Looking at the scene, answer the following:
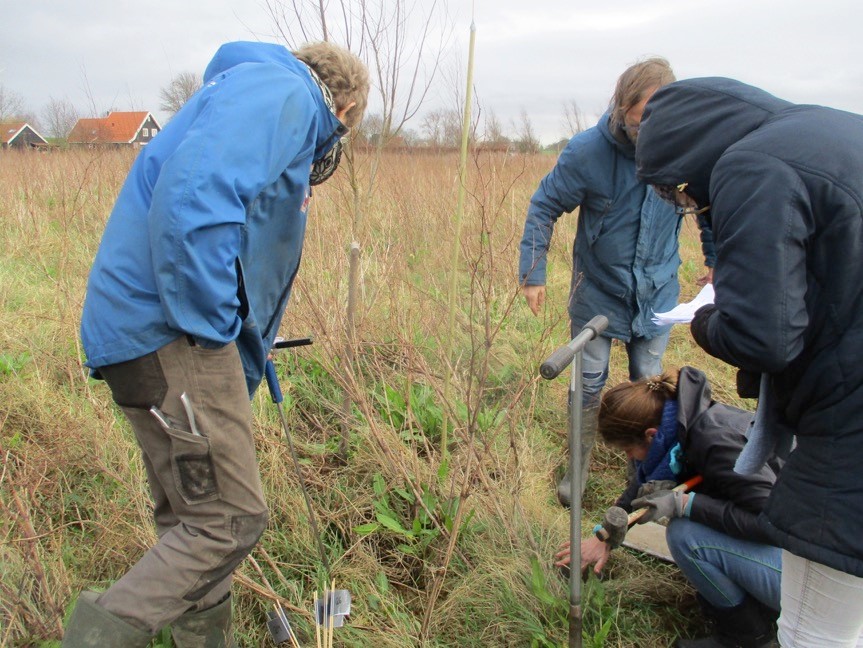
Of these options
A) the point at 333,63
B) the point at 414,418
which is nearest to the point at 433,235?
the point at 414,418

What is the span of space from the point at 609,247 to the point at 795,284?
64.1 inches

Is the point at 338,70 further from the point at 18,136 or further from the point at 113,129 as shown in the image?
the point at 18,136

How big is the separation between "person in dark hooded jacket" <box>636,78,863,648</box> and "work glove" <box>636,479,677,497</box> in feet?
Result: 2.37

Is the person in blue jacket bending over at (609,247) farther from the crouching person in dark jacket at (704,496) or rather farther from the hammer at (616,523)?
the hammer at (616,523)

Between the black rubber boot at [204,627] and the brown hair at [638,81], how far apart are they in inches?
85.8

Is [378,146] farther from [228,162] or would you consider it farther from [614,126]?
[228,162]

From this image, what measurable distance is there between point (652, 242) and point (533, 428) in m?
1.27

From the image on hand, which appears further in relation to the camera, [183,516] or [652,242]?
[652,242]

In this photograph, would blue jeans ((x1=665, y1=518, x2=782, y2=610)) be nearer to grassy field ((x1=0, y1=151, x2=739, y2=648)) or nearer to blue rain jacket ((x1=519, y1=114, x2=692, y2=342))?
grassy field ((x1=0, y1=151, x2=739, y2=648))

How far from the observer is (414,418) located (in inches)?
117

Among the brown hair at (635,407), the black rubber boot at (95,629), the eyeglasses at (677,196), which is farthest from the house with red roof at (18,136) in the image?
the eyeglasses at (677,196)

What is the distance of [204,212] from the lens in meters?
1.36

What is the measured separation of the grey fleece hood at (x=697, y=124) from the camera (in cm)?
129

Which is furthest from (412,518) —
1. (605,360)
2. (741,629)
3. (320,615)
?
(741,629)
